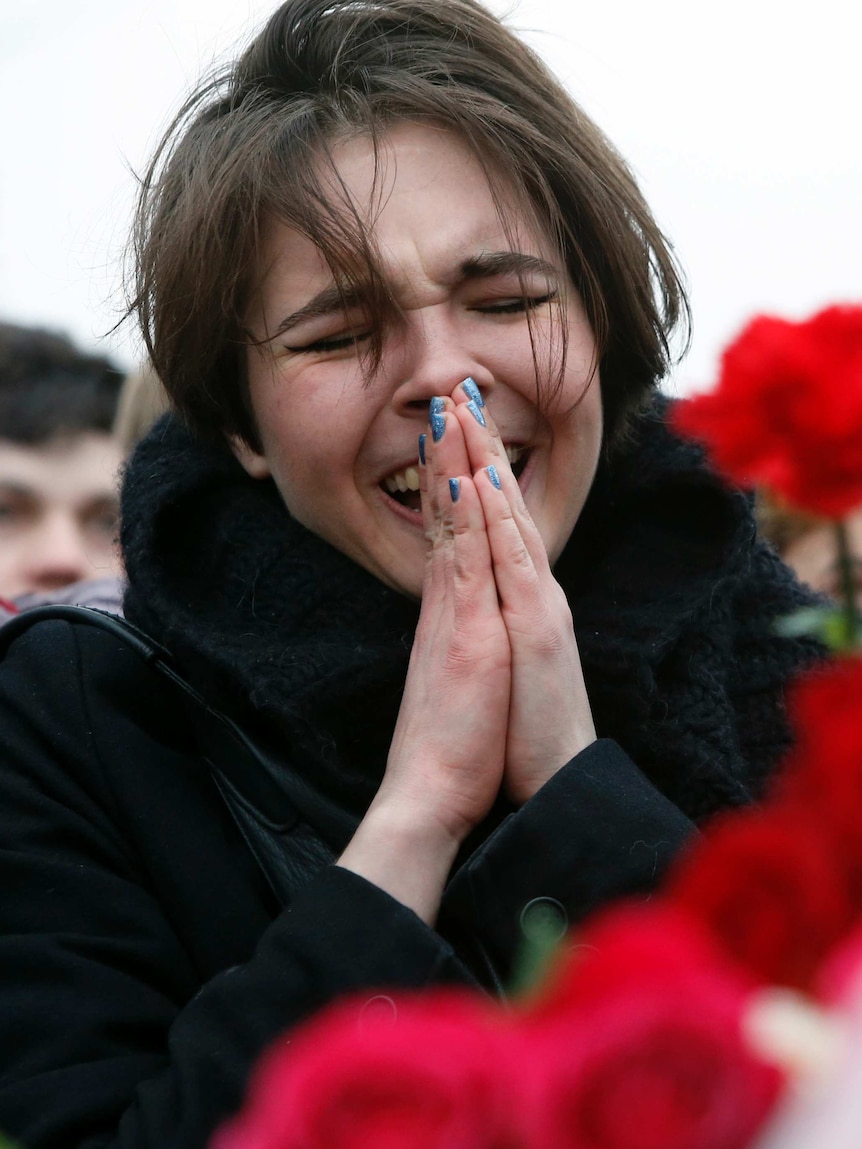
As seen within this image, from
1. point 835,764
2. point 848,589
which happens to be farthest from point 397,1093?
point 848,589

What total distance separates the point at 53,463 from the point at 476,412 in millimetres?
1785

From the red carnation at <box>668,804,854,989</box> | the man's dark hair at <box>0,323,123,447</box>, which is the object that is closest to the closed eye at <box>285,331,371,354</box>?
the red carnation at <box>668,804,854,989</box>

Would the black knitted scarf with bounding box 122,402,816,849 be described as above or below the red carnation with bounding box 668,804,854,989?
below

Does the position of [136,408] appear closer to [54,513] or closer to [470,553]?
[54,513]

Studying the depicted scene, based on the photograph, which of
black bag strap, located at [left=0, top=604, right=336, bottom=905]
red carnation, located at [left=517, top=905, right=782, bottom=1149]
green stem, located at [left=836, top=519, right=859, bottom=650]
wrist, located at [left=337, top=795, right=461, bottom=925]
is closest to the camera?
red carnation, located at [left=517, top=905, right=782, bottom=1149]

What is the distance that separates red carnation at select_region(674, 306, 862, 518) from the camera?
0.57 meters

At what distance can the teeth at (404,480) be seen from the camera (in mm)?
1553

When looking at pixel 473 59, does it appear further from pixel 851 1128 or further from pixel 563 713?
pixel 851 1128

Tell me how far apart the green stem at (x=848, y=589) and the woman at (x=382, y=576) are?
22.2 inches

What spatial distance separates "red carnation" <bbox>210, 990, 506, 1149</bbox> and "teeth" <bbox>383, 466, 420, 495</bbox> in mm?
1192

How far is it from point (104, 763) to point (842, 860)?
1046mm

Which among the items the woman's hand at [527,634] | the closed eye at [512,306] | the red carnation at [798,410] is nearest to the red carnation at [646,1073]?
the red carnation at [798,410]

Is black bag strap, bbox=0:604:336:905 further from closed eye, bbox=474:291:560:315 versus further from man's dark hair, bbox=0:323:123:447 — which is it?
man's dark hair, bbox=0:323:123:447

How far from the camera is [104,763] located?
139 cm
